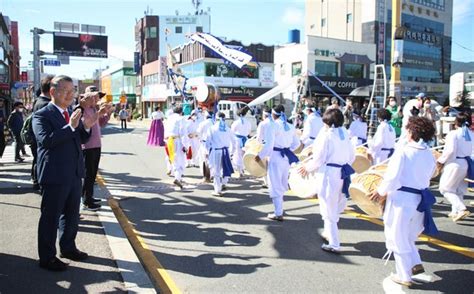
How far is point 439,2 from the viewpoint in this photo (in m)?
59.8

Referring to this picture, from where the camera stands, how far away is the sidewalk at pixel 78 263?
4.04 meters

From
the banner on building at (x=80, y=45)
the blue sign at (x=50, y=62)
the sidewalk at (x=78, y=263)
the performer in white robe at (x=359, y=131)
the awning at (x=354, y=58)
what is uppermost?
the banner on building at (x=80, y=45)

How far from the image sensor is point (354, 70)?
45.7 meters

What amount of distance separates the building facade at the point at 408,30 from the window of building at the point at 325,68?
7392mm

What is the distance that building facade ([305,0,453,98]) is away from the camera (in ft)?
169

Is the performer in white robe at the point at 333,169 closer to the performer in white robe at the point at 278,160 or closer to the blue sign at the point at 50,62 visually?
the performer in white robe at the point at 278,160

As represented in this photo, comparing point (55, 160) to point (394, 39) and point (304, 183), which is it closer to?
point (304, 183)

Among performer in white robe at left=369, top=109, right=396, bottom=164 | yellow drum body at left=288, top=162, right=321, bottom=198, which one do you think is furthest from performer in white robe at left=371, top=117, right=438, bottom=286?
performer in white robe at left=369, top=109, right=396, bottom=164

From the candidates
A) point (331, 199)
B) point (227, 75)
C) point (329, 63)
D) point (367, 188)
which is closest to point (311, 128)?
point (331, 199)

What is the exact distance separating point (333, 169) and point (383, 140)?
418 centimetres

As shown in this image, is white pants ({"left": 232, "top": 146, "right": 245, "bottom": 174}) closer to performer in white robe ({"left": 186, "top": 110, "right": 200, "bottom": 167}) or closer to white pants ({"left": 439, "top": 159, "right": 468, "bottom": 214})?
performer in white robe ({"left": 186, "top": 110, "right": 200, "bottom": 167})

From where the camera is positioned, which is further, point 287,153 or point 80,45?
point 80,45

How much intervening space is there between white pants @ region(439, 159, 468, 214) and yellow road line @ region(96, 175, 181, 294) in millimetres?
4849

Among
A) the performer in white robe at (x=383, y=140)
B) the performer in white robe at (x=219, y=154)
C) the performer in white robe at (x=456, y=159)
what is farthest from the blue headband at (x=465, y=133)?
the performer in white robe at (x=219, y=154)
